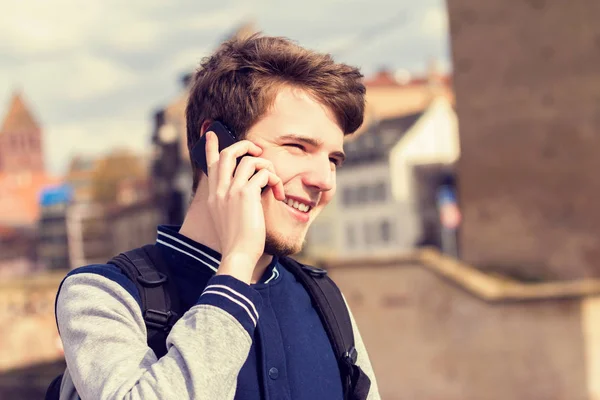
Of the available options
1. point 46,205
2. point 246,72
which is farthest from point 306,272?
point 46,205

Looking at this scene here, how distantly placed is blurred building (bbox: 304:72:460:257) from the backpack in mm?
42381

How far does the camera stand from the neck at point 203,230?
253cm

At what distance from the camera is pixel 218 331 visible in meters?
2.07

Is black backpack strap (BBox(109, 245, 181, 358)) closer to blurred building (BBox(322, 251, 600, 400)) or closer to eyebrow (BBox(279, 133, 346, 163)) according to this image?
eyebrow (BBox(279, 133, 346, 163))

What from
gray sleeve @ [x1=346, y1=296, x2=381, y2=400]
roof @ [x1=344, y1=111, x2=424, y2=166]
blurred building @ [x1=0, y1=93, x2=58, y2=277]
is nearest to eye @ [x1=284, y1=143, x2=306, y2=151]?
gray sleeve @ [x1=346, y1=296, x2=381, y2=400]

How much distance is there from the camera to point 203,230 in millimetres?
2557

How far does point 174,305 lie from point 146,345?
176 mm

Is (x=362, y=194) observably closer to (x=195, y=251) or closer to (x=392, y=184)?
(x=392, y=184)

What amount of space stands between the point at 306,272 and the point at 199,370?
75 cm

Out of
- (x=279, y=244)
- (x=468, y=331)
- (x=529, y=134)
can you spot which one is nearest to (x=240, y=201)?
(x=279, y=244)

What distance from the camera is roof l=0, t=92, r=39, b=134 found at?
486ft

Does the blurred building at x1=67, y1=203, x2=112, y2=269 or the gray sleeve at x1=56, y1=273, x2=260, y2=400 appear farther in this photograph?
the blurred building at x1=67, y1=203, x2=112, y2=269

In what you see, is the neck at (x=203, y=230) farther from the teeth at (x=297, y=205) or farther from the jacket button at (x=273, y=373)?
the jacket button at (x=273, y=373)

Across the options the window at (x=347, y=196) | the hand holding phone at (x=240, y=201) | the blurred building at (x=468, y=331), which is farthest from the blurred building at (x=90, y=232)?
the hand holding phone at (x=240, y=201)
